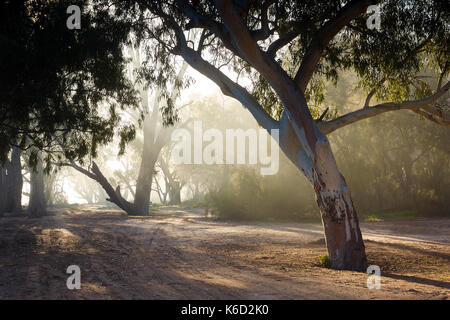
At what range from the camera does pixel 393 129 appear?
73.2 ft

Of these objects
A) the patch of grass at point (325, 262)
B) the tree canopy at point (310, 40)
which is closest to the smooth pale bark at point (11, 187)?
the tree canopy at point (310, 40)

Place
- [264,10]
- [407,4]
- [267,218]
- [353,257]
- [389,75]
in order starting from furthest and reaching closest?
[267,218] → [389,75] → [407,4] → [264,10] → [353,257]

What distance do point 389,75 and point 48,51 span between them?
885 centimetres

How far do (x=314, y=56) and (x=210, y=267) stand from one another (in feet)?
16.4

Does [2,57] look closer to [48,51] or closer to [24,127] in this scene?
[48,51]

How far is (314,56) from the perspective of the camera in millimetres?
8188

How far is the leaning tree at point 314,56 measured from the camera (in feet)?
23.7

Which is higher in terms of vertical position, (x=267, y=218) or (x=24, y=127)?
(x=24, y=127)

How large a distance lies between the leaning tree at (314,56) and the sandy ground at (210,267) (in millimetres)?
1322

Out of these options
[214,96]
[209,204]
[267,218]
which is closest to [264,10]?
[267,218]

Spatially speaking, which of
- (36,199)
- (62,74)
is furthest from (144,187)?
(62,74)

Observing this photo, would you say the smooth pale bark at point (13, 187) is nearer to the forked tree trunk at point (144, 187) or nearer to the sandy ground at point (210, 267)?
the forked tree trunk at point (144, 187)

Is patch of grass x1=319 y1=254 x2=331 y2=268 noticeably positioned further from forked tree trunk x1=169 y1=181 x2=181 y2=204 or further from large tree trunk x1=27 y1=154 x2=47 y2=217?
forked tree trunk x1=169 y1=181 x2=181 y2=204
